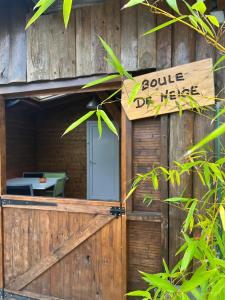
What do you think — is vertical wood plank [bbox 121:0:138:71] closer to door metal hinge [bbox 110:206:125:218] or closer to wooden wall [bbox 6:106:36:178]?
door metal hinge [bbox 110:206:125:218]

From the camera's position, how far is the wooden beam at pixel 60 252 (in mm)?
1924

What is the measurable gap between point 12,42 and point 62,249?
1.70 meters

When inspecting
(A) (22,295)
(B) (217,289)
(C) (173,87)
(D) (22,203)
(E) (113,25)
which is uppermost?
(E) (113,25)

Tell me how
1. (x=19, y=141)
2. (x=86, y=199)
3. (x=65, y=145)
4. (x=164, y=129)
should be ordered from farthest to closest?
(x=65, y=145) < (x=19, y=141) < (x=86, y=199) < (x=164, y=129)

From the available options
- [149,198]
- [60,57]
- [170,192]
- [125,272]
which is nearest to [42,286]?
[125,272]

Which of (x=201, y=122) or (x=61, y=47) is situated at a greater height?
(x=61, y=47)

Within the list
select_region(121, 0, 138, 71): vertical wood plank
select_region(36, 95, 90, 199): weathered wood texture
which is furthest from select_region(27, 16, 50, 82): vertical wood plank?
select_region(36, 95, 90, 199): weathered wood texture

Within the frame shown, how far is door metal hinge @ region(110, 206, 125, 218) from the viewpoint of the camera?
1.83 metres

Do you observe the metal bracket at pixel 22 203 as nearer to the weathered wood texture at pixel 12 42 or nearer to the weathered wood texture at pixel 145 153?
the weathered wood texture at pixel 145 153

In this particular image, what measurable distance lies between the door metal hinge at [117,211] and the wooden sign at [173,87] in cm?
64

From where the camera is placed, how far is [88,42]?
6.12ft

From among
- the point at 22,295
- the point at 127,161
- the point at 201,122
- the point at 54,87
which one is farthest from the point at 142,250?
the point at 54,87

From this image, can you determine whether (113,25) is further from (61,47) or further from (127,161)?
(127,161)

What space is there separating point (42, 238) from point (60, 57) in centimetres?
144
